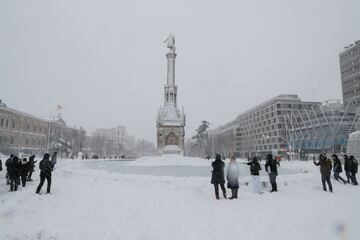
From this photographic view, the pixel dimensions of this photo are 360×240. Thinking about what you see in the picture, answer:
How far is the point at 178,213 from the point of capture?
10023 mm

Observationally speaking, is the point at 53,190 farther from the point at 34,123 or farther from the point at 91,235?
the point at 34,123

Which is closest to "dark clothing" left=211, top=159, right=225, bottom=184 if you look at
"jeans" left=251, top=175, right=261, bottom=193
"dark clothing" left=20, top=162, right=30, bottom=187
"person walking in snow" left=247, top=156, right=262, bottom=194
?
"person walking in snow" left=247, top=156, right=262, bottom=194

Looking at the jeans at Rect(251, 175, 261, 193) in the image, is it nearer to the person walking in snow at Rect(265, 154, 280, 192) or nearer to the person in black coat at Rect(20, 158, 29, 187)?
the person walking in snow at Rect(265, 154, 280, 192)

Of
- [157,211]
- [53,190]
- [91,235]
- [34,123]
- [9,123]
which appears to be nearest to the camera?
[91,235]

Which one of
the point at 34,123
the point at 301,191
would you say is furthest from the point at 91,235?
the point at 34,123

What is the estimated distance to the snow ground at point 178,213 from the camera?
8422 mm

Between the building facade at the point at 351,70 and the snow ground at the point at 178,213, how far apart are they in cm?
8165

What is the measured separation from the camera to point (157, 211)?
404 inches

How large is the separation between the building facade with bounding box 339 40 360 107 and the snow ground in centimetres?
8165

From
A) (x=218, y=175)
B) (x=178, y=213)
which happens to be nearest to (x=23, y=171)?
(x=178, y=213)

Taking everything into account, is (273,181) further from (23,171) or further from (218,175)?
(23,171)

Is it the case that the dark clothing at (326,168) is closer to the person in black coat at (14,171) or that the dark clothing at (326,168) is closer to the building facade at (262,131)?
the person in black coat at (14,171)

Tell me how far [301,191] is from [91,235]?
10090 mm

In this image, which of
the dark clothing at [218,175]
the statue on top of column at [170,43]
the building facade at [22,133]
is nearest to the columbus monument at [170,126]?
the statue on top of column at [170,43]
